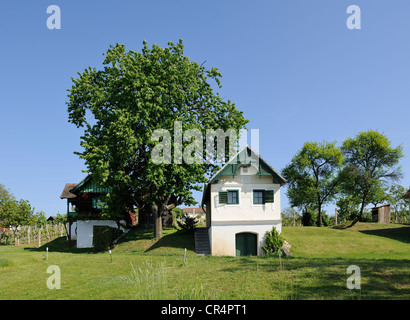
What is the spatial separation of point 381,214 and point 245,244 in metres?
35.1

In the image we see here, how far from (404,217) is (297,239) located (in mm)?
49022

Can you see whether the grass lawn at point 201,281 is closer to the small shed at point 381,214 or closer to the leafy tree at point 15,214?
the leafy tree at point 15,214

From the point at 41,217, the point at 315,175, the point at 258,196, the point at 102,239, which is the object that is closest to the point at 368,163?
the point at 315,175

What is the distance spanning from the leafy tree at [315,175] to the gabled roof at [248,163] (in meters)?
28.2

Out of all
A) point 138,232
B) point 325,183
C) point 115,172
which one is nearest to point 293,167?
point 325,183

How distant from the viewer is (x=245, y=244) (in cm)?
2698

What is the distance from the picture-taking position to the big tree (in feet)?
92.0

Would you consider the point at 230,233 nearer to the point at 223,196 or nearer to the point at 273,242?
the point at 223,196

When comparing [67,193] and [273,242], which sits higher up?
[67,193]

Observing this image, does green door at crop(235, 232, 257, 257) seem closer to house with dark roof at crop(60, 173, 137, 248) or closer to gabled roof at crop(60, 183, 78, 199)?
house with dark roof at crop(60, 173, 137, 248)

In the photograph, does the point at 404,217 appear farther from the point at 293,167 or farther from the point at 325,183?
the point at 293,167

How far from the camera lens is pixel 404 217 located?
6675 cm

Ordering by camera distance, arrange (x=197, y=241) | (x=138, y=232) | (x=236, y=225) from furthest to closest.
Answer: (x=138, y=232) < (x=197, y=241) < (x=236, y=225)

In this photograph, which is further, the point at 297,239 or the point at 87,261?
the point at 297,239
